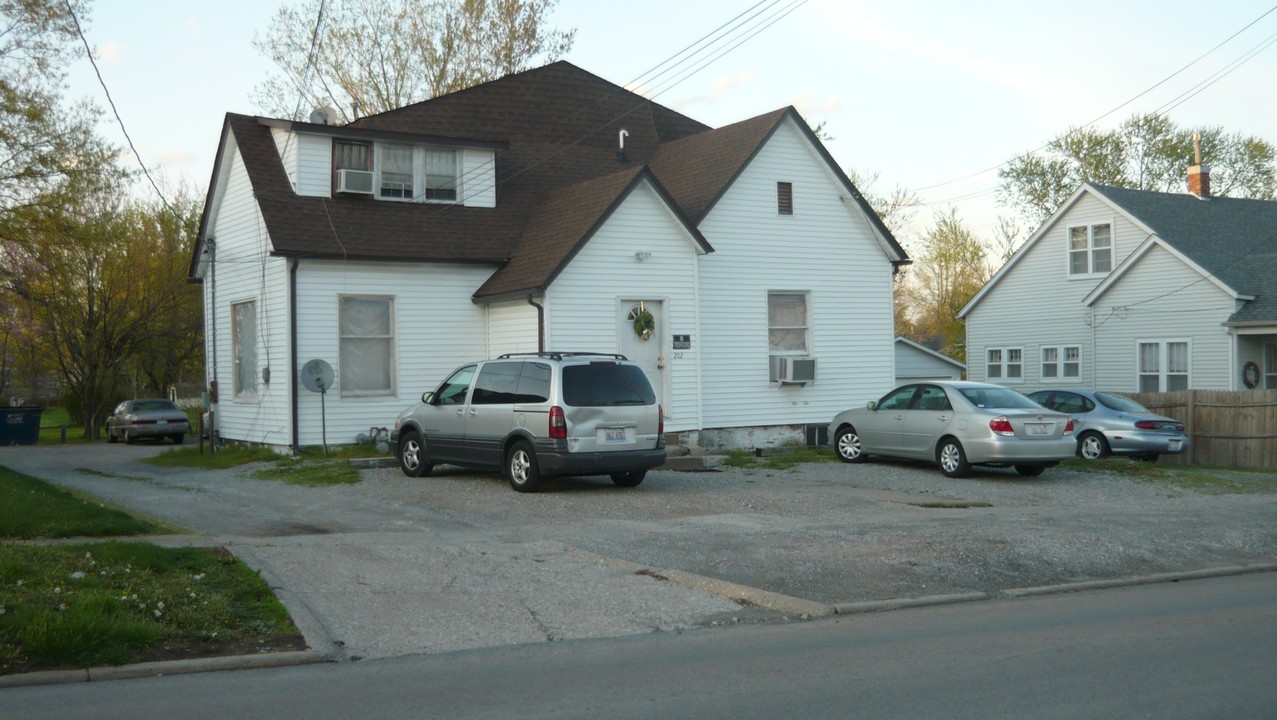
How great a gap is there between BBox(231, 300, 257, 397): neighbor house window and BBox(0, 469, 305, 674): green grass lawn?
11.7 metres

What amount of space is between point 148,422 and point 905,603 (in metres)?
30.4

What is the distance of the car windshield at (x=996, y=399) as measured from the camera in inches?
734

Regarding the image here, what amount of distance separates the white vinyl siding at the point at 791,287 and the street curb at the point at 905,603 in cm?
1329

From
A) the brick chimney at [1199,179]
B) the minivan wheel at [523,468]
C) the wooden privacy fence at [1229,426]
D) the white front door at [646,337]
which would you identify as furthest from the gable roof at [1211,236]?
the minivan wheel at [523,468]

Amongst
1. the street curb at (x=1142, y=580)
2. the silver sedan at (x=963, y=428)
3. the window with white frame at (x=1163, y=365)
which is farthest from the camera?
the window with white frame at (x=1163, y=365)

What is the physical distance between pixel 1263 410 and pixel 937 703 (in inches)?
905

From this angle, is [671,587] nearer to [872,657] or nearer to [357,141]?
[872,657]

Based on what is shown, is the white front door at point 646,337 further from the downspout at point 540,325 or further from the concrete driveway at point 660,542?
the concrete driveway at point 660,542

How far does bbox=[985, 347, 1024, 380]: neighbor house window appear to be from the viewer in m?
38.2

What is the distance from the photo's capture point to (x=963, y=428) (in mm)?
18531

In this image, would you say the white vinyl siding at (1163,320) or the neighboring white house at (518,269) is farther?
the white vinyl siding at (1163,320)

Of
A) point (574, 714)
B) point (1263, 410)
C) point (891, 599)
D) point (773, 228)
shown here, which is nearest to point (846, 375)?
point (773, 228)

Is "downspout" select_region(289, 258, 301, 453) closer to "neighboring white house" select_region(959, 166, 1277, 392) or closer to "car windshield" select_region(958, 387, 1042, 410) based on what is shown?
"car windshield" select_region(958, 387, 1042, 410)

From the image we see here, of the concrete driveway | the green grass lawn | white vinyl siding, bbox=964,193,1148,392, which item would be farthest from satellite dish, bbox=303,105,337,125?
white vinyl siding, bbox=964,193,1148,392
